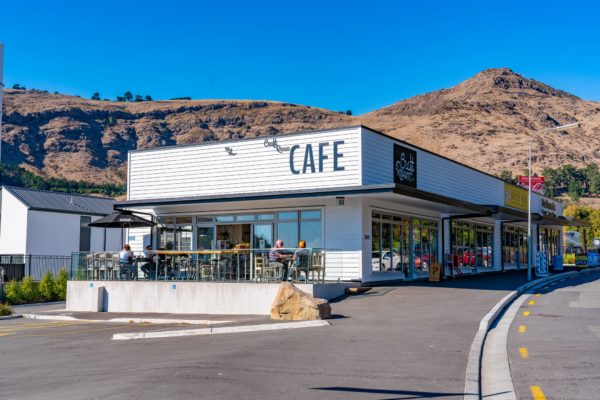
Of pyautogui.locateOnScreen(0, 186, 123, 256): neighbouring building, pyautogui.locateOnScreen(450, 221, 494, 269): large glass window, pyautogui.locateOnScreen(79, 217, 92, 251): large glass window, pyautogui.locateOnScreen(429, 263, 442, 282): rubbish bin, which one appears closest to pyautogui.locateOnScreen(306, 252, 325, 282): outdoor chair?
pyautogui.locateOnScreen(429, 263, 442, 282): rubbish bin

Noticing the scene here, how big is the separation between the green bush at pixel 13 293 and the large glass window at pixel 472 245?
18873 millimetres

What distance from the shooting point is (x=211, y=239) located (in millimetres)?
27078

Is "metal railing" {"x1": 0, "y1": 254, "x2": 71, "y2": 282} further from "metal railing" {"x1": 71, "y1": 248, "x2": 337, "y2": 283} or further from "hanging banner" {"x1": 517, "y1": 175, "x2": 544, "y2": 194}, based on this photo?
"hanging banner" {"x1": 517, "y1": 175, "x2": 544, "y2": 194}

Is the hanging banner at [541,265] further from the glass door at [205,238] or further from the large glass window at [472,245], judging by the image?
the glass door at [205,238]

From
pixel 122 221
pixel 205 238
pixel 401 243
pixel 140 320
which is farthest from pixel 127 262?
pixel 401 243

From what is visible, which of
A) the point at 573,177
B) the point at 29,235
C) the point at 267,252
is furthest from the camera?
the point at 573,177

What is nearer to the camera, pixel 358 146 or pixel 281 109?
pixel 358 146

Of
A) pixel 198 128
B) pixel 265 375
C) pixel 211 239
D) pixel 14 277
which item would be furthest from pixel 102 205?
pixel 198 128

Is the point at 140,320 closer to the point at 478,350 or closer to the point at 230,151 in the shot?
the point at 230,151

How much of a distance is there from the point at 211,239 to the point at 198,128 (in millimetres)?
145184

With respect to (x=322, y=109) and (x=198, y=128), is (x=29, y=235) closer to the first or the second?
(x=198, y=128)


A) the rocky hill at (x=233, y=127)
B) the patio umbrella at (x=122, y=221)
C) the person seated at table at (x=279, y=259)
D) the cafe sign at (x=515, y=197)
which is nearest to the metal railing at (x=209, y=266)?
the person seated at table at (x=279, y=259)

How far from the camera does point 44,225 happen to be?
40.7 m

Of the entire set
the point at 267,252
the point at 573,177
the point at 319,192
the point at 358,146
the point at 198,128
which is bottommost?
the point at 267,252
